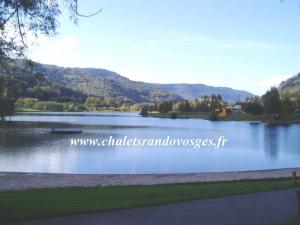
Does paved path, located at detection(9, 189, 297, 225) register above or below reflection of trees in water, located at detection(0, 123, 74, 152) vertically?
above

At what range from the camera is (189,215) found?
1364 cm

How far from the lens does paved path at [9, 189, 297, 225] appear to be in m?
12.6

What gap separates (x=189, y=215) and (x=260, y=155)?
4583 cm

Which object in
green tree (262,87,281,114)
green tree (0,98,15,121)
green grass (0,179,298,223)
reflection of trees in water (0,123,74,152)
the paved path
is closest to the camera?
the paved path

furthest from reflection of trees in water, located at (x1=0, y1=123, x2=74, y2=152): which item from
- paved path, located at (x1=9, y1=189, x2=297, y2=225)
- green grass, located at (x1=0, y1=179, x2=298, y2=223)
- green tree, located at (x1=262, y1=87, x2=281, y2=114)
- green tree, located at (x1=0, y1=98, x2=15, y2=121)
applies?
green tree, located at (x1=262, y1=87, x2=281, y2=114)

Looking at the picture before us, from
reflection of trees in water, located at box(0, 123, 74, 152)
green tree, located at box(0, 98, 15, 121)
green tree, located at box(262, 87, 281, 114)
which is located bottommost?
reflection of trees in water, located at box(0, 123, 74, 152)

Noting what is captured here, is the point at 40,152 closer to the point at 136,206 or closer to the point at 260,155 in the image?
the point at 260,155

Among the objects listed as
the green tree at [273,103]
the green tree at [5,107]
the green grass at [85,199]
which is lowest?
the green grass at [85,199]

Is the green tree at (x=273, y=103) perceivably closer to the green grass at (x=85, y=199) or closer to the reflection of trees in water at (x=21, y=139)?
the reflection of trees in water at (x=21, y=139)

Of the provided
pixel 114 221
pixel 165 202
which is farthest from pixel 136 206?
→ pixel 114 221

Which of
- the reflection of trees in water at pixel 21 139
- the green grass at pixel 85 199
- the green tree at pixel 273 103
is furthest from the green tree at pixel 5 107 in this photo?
the green tree at pixel 273 103

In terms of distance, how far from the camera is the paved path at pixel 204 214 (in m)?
12.6

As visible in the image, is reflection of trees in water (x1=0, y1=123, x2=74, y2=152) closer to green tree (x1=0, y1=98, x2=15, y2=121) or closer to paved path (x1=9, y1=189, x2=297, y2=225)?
green tree (x1=0, y1=98, x2=15, y2=121)

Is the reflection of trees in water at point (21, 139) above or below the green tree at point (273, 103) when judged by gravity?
below
